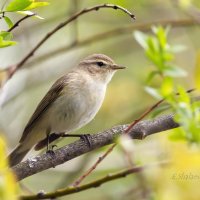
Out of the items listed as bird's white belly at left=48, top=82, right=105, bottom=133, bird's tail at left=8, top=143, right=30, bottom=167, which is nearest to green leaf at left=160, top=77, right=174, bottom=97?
bird's white belly at left=48, top=82, right=105, bottom=133

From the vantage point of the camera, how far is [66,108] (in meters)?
5.32

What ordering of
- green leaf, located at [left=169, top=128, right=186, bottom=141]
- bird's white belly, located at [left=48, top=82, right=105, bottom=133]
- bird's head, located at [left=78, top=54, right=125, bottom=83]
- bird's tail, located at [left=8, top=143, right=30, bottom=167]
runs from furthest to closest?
bird's head, located at [left=78, top=54, right=125, bottom=83], bird's tail, located at [left=8, top=143, right=30, bottom=167], bird's white belly, located at [left=48, top=82, right=105, bottom=133], green leaf, located at [left=169, top=128, right=186, bottom=141]

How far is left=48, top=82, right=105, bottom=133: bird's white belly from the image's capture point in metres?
5.23

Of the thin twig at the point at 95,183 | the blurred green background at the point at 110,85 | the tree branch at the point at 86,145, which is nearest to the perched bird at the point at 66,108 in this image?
the blurred green background at the point at 110,85

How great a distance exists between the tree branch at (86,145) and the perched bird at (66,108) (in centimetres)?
150

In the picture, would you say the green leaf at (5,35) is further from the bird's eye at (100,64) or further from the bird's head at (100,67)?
the bird's eye at (100,64)

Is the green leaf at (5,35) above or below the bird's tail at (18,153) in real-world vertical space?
above

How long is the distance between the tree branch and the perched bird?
150 centimetres

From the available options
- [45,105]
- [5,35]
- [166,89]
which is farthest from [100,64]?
[166,89]

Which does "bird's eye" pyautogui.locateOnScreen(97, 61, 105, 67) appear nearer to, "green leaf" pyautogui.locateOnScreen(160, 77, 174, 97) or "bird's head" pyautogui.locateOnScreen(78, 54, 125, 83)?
"bird's head" pyautogui.locateOnScreen(78, 54, 125, 83)

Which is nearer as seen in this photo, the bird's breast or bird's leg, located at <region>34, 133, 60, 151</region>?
the bird's breast

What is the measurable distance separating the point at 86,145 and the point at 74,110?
5.30 feet

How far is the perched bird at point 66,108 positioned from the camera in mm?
5270

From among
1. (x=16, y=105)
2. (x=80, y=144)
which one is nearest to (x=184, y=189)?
(x=80, y=144)
